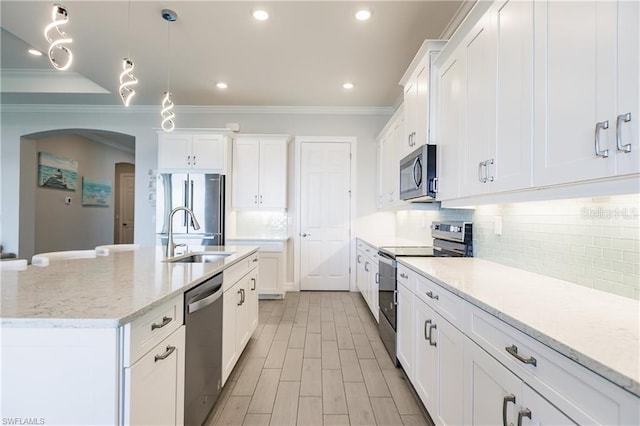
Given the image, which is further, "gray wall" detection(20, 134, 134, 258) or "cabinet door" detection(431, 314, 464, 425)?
"gray wall" detection(20, 134, 134, 258)

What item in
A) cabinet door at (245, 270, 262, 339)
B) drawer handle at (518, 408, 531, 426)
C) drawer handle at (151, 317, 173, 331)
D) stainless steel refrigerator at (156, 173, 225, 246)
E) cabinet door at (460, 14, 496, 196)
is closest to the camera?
drawer handle at (518, 408, 531, 426)

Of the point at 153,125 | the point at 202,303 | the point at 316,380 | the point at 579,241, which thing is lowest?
the point at 316,380

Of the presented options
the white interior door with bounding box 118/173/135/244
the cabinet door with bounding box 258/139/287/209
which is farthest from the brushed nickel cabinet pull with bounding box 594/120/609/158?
the white interior door with bounding box 118/173/135/244

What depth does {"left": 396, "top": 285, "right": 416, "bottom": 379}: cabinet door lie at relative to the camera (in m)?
2.08

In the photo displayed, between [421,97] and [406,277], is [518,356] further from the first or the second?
[421,97]

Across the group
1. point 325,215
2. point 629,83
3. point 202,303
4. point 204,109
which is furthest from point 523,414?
point 204,109

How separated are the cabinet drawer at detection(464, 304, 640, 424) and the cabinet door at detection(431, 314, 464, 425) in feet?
0.95

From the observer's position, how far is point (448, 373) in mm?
1501

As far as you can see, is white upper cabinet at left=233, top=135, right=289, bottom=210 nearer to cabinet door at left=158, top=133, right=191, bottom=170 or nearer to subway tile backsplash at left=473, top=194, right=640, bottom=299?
cabinet door at left=158, top=133, right=191, bottom=170

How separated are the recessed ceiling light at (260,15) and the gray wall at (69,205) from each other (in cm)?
514

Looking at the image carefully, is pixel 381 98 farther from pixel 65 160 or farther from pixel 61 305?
pixel 65 160

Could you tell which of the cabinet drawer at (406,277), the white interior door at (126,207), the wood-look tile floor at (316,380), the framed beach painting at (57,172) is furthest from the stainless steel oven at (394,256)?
the white interior door at (126,207)

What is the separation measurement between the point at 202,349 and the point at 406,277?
1.39 metres

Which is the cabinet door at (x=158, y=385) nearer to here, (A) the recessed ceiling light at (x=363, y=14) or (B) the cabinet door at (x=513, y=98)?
(B) the cabinet door at (x=513, y=98)
